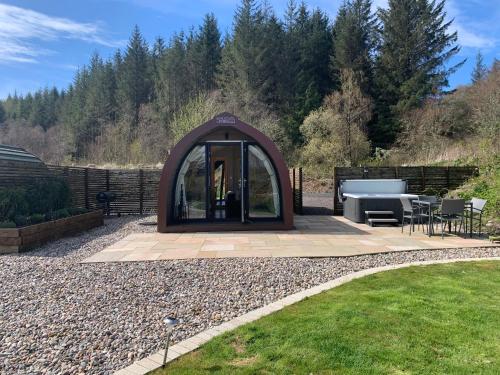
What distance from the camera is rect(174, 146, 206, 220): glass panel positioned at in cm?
1028

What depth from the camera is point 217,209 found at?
10.6 m

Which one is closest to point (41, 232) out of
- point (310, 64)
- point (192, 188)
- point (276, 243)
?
point (192, 188)

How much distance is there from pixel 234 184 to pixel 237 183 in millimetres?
116

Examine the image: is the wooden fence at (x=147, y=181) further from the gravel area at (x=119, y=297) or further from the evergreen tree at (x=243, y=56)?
the evergreen tree at (x=243, y=56)

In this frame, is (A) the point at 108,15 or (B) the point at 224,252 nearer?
(B) the point at 224,252

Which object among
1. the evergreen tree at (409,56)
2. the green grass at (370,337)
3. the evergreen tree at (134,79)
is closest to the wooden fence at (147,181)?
the green grass at (370,337)

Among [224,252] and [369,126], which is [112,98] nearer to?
[369,126]

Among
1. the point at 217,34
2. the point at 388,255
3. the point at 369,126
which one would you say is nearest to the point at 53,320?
the point at 388,255

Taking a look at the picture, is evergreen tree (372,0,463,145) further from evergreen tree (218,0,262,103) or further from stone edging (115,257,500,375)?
stone edging (115,257,500,375)

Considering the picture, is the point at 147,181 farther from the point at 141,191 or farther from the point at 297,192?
the point at 297,192

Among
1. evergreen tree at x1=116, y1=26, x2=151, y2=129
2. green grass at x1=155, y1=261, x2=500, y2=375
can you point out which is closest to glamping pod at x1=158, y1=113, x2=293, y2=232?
green grass at x1=155, y1=261, x2=500, y2=375

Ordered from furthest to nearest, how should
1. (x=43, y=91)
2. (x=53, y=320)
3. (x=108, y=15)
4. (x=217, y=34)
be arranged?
(x=43, y=91)
(x=217, y=34)
(x=108, y=15)
(x=53, y=320)

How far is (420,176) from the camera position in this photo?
13516 mm

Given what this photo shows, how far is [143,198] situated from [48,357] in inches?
443
